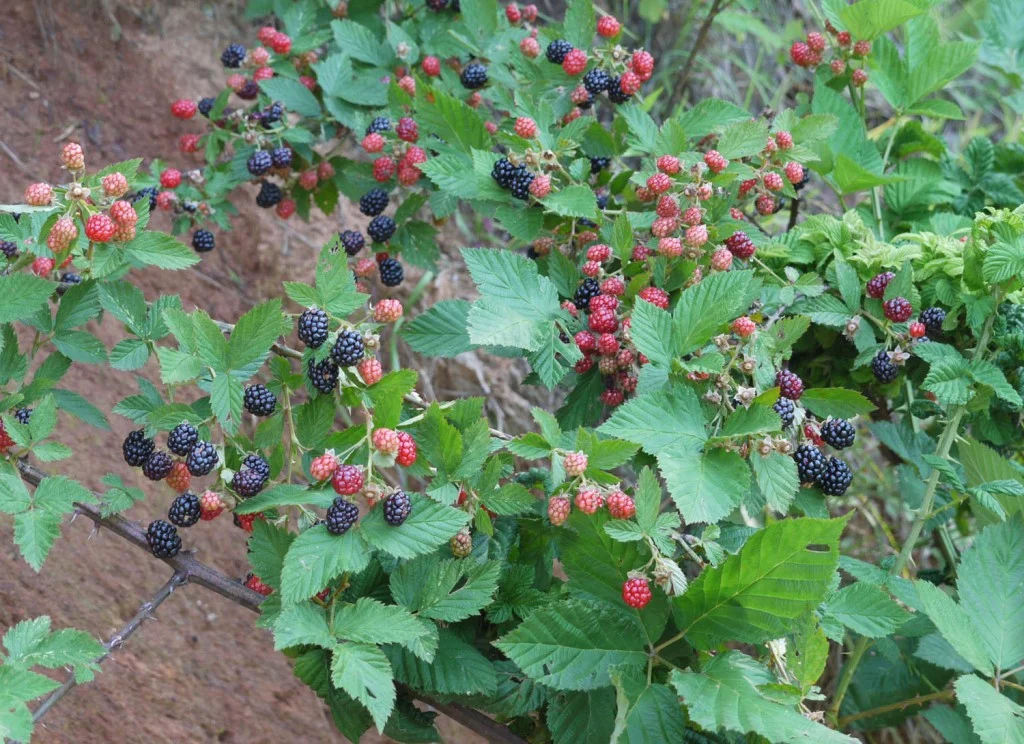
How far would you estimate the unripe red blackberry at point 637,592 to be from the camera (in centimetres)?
114

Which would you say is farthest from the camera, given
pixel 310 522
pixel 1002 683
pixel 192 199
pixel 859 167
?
pixel 192 199

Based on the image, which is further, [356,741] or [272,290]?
[272,290]

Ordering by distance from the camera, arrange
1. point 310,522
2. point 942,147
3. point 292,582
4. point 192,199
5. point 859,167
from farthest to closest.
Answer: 1. point 942,147
2. point 192,199
3. point 859,167
4. point 310,522
5. point 292,582

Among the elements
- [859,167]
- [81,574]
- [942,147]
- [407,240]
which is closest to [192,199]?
[407,240]

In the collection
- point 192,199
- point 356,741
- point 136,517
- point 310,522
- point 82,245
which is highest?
point 82,245

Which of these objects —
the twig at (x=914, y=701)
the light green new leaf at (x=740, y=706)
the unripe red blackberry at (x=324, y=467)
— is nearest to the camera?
the light green new leaf at (x=740, y=706)

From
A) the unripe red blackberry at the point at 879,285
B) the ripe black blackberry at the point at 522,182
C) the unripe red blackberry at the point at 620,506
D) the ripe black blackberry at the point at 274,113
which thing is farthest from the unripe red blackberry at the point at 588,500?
the ripe black blackberry at the point at 274,113

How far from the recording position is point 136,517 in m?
1.97

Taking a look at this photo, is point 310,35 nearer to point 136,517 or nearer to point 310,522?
point 136,517

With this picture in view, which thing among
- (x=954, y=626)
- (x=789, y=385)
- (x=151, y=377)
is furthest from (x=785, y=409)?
(x=151, y=377)

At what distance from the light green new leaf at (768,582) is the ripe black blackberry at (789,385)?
0.91 feet

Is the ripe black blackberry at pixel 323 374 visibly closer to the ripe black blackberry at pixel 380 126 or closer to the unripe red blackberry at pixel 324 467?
the unripe red blackberry at pixel 324 467

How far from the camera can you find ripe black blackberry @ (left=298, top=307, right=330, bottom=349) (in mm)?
1164

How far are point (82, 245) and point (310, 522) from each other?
0.49 m
